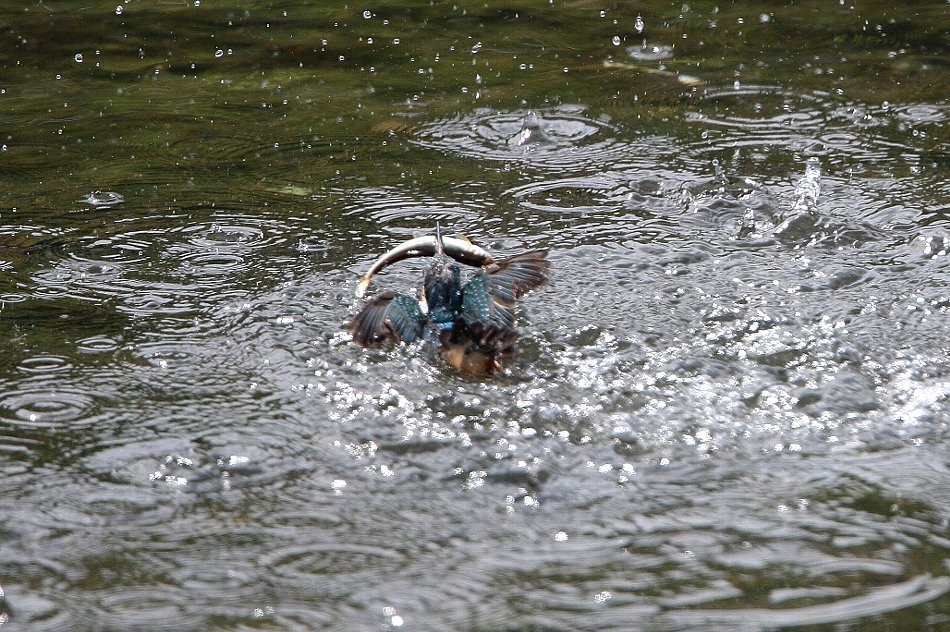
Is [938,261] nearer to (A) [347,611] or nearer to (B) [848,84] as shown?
(B) [848,84]

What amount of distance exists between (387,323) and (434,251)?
0.41 metres

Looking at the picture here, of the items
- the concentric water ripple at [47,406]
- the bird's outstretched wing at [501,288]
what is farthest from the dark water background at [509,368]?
the bird's outstretched wing at [501,288]

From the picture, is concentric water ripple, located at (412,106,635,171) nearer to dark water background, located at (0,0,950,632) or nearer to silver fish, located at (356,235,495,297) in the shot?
dark water background, located at (0,0,950,632)

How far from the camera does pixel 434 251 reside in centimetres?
400

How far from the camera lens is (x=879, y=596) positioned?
2.60 m

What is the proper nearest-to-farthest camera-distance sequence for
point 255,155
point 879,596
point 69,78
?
point 879,596 → point 255,155 → point 69,78

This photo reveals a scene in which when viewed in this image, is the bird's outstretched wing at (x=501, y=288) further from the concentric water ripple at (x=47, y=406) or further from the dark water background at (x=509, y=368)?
the concentric water ripple at (x=47, y=406)

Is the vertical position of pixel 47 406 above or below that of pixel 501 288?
below

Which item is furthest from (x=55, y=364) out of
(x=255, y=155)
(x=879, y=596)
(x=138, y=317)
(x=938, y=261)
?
(x=938, y=261)

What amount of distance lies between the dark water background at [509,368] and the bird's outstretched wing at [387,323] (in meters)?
0.09

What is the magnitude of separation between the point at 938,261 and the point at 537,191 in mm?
1751

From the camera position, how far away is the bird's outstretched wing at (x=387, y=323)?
12.2 feet

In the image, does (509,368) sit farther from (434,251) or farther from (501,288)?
(434,251)

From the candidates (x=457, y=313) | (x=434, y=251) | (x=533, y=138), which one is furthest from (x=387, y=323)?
(x=533, y=138)
